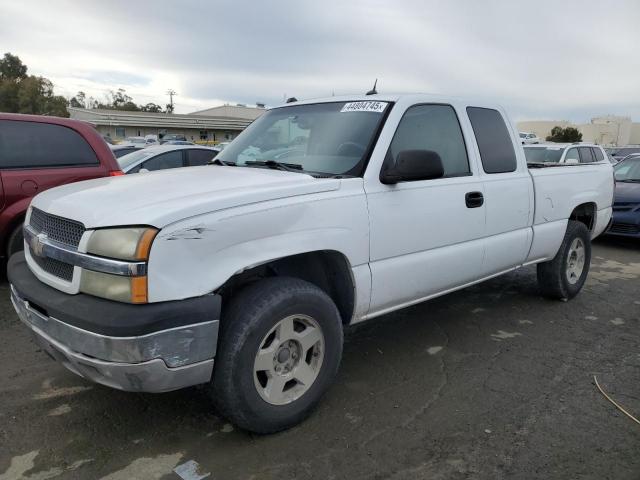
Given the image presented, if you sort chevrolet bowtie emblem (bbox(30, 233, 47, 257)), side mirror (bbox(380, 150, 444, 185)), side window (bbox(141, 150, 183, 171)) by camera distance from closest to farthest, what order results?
chevrolet bowtie emblem (bbox(30, 233, 47, 257)) < side mirror (bbox(380, 150, 444, 185)) < side window (bbox(141, 150, 183, 171))

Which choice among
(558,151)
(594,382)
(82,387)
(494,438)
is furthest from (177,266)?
(558,151)

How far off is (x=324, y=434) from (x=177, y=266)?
1320mm

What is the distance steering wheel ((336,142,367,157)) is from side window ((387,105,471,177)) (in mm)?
213

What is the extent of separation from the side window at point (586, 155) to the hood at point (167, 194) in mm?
10692

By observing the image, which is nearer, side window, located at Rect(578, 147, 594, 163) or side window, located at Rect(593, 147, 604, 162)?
side window, located at Rect(578, 147, 594, 163)

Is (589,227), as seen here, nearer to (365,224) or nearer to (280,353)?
(365,224)

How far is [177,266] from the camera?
8.04 feet

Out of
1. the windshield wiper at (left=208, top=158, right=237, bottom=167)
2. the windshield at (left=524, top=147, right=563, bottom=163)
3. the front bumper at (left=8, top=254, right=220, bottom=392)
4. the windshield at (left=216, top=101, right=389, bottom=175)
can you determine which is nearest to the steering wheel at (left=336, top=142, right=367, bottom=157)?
the windshield at (left=216, top=101, right=389, bottom=175)

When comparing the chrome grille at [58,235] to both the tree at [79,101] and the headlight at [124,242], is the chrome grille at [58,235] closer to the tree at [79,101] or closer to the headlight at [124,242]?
the headlight at [124,242]

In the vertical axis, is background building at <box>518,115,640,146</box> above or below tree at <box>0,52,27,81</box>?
below

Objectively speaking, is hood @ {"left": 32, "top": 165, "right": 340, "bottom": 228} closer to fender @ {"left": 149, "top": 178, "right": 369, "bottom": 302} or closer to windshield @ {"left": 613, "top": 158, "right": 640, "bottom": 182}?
fender @ {"left": 149, "top": 178, "right": 369, "bottom": 302}

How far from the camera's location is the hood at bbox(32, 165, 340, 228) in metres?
2.50

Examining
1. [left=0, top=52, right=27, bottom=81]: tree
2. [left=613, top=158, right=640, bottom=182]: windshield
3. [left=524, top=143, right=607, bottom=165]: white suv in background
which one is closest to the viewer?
[left=613, top=158, right=640, bottom=182]: windshield

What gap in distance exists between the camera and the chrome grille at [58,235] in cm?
267
